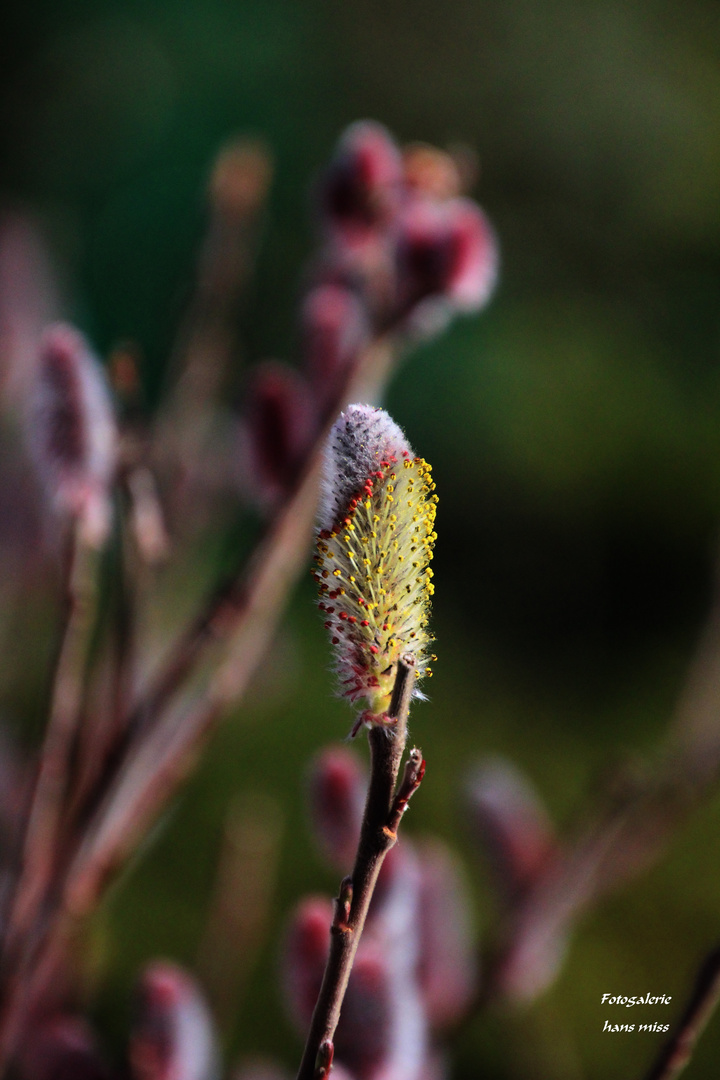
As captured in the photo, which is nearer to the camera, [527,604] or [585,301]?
[527,604]

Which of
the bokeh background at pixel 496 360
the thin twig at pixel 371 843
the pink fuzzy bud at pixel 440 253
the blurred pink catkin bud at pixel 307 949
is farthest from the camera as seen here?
the bokeh background at pixel 496 360

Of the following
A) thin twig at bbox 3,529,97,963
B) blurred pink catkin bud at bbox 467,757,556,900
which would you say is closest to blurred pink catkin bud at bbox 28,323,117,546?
thin twig at bbox 3,529,97,963

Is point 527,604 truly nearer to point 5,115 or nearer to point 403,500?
point 403,500

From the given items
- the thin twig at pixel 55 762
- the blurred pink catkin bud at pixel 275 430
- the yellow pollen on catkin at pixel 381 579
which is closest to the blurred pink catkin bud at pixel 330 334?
the blurred pink catkin bud at pixel 275 430

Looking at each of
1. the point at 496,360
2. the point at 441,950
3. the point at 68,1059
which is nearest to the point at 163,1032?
the point at 68,1059

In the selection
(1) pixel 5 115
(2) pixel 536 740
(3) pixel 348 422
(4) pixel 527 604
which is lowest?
(3) pixel 348 422

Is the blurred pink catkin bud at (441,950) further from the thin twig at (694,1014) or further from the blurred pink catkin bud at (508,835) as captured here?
the thin twig at (694,1014)

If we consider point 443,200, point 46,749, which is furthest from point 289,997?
point 443,200

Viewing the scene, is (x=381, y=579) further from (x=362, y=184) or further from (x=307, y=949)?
(x=362, y=184)
